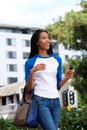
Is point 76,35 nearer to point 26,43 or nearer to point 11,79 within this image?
point 11,79

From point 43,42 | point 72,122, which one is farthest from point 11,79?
point 43,42

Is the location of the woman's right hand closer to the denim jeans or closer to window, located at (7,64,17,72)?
the denim jeans

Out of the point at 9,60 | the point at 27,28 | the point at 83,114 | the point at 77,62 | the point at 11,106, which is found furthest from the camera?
the point at 27,28

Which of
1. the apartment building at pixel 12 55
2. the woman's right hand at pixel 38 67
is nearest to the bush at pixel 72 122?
the woman's right hand at pixel 38 67

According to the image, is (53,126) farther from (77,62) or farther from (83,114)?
(77,62)

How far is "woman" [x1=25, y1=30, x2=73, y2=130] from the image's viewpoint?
4.93m

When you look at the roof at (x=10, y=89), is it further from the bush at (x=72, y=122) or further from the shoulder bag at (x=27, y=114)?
the shoulder bag at (x=27, y=114)

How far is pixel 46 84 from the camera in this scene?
5074mm

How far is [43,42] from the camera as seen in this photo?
5277 mm

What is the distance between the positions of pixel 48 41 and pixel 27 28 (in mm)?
73953

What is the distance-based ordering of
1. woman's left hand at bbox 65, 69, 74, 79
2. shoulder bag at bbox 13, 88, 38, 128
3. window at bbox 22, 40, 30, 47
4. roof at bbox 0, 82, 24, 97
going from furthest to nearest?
1. window at bbox 22, 40, 30, 47
2. roof at bbox 0, 82, 24, 97
3. woman's left hand at bbox 65, 69, 74, 79
4. shoulder bag at bbox 13, 88, 38, 128

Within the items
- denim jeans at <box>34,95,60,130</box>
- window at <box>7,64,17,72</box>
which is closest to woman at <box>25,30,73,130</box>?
denim jeans at <box>34,95,60,130</box>

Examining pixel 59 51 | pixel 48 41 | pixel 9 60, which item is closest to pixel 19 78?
pixel 9 60

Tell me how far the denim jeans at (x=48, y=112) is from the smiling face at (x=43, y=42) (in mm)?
561
